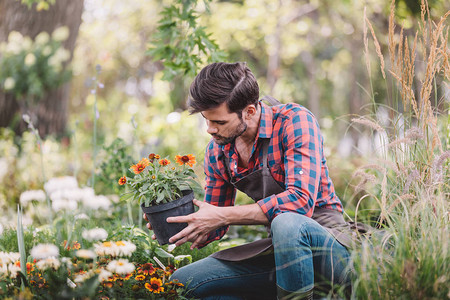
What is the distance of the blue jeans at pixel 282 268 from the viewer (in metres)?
1.89

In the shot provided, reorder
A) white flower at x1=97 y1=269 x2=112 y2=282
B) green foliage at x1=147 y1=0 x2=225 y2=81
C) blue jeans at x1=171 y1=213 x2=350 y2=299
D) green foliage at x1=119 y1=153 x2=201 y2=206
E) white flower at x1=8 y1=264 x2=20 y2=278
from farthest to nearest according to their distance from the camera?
green foliage at x1=147 y1=0 x2=225 y2=81 < green foliage at x1=119 y1=153 x2=201 y2=206 < blue jeans at x1=171 y1=213 x2=350 y2=299 < white flower at x1=8 y1=264 x2=20 y2=278 < white flower at x1=97 y1=269 x2=112 y2=282

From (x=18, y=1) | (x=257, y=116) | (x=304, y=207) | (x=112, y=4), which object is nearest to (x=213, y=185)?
(x=257, y=116)

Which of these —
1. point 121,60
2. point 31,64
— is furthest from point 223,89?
point 121,60

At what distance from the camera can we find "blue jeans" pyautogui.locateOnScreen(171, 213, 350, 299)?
6.20 feet

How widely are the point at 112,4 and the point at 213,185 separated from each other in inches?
431

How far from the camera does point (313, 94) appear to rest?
1128cm

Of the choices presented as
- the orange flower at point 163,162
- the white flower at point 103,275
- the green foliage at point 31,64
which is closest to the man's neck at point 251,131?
the orange flower at point 163,162

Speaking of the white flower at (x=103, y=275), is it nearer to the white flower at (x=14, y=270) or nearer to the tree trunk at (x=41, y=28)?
the white flower at (x=14, y=270)

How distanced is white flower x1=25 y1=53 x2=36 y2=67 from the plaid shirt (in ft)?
15.8

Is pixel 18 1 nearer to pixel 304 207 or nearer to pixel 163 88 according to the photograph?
pixel 163 88

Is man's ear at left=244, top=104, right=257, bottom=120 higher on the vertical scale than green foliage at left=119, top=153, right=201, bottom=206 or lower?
higher

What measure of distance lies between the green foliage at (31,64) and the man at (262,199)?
15.8 feet

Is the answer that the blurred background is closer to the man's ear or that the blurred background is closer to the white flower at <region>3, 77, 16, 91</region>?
the white flower at <region>3, 77, 16, 91</region>

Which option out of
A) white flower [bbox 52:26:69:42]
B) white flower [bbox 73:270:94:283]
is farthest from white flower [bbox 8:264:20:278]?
white flower [bbox 52:26:69:42]
